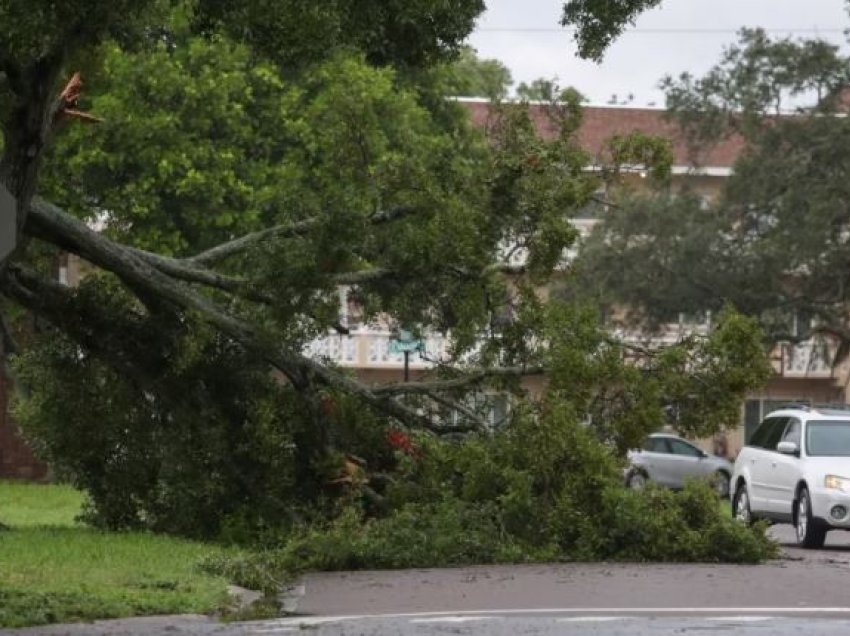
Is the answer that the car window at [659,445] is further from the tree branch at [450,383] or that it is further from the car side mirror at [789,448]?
the tree branch at [450,383]

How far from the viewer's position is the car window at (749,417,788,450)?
89.4 feet

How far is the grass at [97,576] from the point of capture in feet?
46.9

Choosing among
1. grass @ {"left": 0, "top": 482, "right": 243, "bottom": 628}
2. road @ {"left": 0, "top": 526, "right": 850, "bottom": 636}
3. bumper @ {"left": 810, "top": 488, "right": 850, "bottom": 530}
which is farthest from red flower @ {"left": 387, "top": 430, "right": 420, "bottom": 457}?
bumper @ {"left": 810, "top": 488, "right": 850, "bottom": 530}

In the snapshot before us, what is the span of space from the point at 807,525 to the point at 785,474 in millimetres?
1083

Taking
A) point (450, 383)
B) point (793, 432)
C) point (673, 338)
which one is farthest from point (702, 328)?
point (450, 383)

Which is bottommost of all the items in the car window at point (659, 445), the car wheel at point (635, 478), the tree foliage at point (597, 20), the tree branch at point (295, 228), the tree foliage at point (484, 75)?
the car wheel at point (635, 478)

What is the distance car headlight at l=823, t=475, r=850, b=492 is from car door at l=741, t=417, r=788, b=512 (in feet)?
5.94

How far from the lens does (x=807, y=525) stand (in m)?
25.3

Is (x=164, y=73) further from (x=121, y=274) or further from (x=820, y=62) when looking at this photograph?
(x=121, y=274)

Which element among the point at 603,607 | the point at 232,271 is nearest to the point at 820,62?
the point at 232,271

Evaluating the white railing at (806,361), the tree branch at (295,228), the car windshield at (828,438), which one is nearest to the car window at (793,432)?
the car windshield at (828,438)

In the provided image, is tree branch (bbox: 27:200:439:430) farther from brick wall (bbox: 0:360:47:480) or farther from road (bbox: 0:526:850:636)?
brick wall (bbox: 0:360:47:480)

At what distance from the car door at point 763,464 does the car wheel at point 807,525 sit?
109 centimetres

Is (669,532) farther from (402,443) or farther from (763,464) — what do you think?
(763,464)
